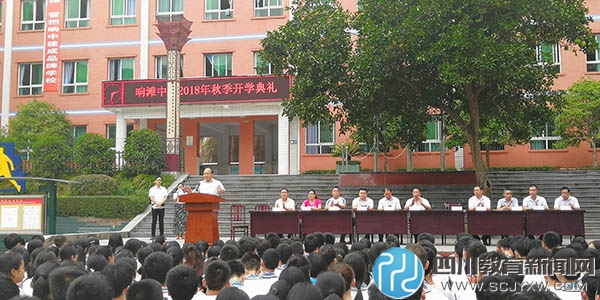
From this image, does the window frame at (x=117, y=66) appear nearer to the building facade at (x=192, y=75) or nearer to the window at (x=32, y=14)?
the building facade at (x=192, y=75)

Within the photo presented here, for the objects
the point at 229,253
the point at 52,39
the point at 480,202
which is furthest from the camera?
the point at 52,39

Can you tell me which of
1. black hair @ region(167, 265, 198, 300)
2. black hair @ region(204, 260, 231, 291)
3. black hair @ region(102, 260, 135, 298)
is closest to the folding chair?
black hair @ region(204, 260, 231, 291)

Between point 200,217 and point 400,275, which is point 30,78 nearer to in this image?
point 200,217

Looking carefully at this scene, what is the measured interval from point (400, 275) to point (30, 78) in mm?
29675

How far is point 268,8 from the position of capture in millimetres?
27422

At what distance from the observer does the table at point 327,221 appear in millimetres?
13031

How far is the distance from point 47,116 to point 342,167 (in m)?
13.5

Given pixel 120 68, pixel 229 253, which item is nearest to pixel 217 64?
pixel 120 68

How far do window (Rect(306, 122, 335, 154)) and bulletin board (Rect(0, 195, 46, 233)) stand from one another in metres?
14.3

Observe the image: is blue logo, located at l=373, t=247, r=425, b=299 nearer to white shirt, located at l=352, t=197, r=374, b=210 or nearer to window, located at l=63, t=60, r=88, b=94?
white shirt, located at l=352, t=197, r=374, b=210

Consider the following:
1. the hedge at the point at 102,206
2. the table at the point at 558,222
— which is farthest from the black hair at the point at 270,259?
the hedge at the point at 102,206

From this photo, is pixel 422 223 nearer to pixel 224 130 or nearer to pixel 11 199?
pixel 11 199

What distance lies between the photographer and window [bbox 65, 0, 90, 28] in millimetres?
28969

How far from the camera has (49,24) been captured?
27.1 meters
